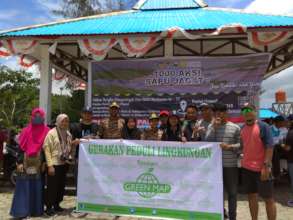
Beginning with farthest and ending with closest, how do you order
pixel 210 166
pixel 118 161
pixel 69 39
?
pixel 69 39
pixel 118 161
pixel 210 166

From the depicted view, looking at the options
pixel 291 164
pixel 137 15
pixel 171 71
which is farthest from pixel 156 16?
pixel 291 164

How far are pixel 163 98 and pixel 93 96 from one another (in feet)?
6.11

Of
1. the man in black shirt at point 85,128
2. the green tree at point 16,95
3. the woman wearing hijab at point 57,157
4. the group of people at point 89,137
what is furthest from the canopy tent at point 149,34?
the green tree at point 16,95

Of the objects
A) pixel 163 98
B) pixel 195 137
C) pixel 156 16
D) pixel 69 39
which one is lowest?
pixel 195 137

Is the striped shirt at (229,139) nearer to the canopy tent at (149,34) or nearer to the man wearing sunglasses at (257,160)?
the man wearing sunglasses at (257,160)

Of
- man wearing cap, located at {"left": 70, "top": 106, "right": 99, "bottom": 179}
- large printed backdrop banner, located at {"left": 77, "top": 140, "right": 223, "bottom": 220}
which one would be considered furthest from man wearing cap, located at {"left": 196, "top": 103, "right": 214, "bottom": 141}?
man wearing cap, located at {"left": 70, "top": 106, "right": 99, "bottom": 179}

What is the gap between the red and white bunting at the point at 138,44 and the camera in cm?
868

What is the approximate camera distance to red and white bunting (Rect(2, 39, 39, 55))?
9.26 metres

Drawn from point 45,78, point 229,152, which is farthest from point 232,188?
point 45,78

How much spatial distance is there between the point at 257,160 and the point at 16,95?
2985 centimetres

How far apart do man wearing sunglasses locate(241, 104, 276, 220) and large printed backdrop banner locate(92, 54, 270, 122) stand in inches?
168

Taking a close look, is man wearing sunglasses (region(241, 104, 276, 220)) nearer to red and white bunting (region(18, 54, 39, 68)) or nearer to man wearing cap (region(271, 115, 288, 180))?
man wearing cap (region(271, 115, 288, 180))

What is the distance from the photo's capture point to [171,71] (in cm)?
987

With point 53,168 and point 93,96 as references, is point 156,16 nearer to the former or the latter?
point 93,96
